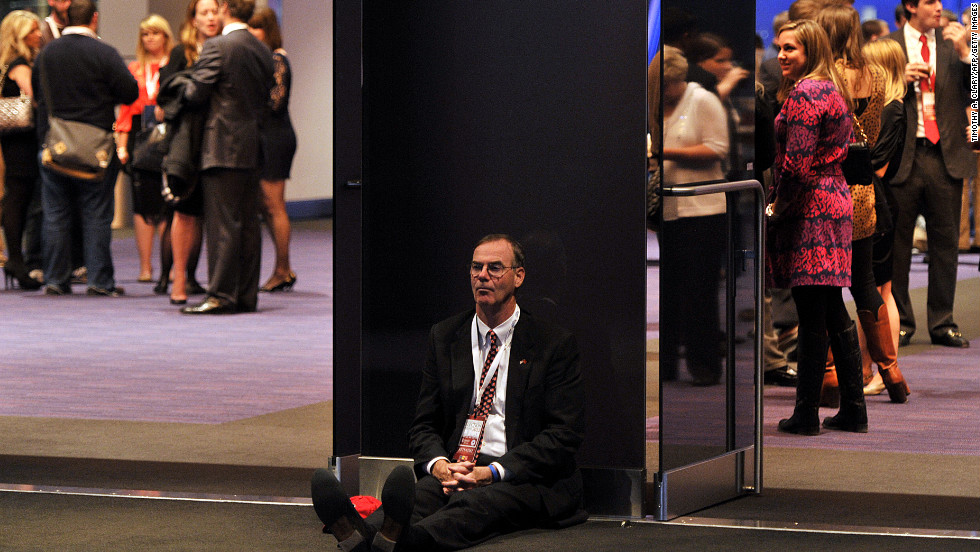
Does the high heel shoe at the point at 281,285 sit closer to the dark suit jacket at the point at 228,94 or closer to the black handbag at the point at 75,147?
the black handbag at the point at 75,147

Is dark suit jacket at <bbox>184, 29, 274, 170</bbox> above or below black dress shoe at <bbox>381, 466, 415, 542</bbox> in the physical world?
above

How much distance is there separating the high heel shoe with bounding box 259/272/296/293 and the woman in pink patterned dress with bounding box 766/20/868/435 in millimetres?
7074

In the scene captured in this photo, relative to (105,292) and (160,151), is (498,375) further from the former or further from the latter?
(105,292)

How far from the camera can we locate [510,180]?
5625 mm

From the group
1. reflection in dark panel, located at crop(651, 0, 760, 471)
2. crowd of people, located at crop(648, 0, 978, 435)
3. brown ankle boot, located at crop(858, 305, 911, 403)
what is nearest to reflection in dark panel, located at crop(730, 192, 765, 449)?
reflection in dark panel, located at crop(651, 0, 760, 471)

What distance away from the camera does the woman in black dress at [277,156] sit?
12.7 m

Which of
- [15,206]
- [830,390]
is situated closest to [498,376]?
[830,390]

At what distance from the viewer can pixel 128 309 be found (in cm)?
1214

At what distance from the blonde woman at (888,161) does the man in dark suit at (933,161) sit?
1843mm

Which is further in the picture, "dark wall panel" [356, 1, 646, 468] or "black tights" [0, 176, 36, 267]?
"black tights" [0, 176, 36, 267]

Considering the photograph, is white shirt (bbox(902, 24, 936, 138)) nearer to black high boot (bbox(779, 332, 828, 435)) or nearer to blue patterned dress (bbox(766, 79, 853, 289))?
blue patterned dress (bbox(766, 79, 853, 289))

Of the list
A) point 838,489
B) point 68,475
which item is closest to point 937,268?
point 838,489

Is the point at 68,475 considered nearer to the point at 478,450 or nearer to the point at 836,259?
the point at 478,450

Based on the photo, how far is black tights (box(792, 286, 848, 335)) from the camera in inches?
277
